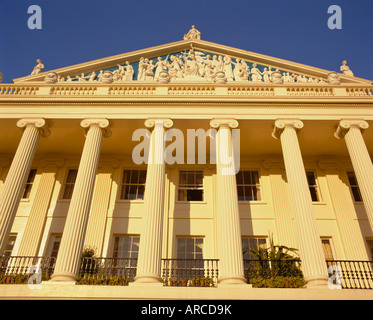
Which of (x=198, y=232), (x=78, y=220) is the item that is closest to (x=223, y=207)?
(x=198, y=232)

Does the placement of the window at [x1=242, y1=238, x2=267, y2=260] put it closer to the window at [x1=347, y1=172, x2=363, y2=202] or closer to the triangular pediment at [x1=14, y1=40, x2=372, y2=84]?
the window at [x1=347, y1=172, x2=363, y2=202]

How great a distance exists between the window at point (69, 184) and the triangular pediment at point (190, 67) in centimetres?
517

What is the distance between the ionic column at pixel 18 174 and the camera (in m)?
12.8

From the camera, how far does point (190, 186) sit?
1850 centimetres

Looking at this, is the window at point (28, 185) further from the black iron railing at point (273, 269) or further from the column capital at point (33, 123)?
the black iron railing at point (273, 269)

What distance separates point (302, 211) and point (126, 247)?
340 inches

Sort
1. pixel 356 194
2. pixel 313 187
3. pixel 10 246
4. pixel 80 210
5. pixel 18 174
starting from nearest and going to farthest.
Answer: pixel 80 210
pixel 18 174
pixel 10 246
pixel 356 194
pixel 313 187

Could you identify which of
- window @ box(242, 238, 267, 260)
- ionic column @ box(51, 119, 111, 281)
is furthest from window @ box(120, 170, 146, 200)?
window @ box(242, 238, 267, 260)

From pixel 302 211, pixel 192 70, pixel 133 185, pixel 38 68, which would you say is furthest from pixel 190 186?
pixel 38 68

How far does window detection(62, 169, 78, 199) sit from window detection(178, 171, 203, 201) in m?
6.01

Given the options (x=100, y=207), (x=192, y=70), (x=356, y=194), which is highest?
(x=192, y=70)

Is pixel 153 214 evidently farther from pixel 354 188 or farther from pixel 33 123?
pixel 354 188

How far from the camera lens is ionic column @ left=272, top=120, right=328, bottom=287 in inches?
459

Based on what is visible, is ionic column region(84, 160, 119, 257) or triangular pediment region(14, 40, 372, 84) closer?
ionic column region(84, 160, 119, 257)
